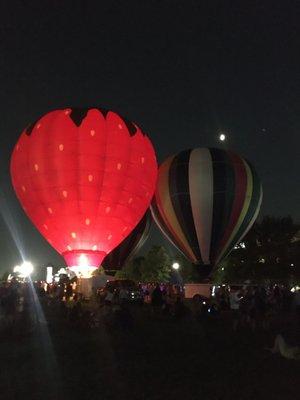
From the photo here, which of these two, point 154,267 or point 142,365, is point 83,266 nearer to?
point 142,365

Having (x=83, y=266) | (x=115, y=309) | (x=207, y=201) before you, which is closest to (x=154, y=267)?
(x=207, y=201)

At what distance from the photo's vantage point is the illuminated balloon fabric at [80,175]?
878 inches

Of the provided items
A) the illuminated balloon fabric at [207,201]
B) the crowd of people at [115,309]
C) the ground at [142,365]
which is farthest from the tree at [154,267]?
the ground at [142,365]

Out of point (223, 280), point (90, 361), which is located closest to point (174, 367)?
point (90, 361)

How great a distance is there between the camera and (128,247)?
3788 centimetres

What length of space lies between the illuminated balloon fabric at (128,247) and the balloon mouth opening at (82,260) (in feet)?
45.7

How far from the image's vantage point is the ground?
28.2ft

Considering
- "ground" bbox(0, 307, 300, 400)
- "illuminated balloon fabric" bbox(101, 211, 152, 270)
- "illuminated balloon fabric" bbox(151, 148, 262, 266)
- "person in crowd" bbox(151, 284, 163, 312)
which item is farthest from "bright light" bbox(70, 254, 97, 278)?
"illuminated balloon fabric" bbox(101, 211, 152, 270)

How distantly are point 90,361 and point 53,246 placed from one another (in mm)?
13493

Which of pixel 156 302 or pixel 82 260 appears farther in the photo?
pixel 82 260

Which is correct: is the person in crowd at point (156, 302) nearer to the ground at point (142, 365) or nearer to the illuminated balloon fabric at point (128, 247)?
the ground at point (142, 365)

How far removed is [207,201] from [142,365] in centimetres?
2013

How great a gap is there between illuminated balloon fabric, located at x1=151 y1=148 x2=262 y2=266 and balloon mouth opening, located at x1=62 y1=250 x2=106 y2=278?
8.66 metres

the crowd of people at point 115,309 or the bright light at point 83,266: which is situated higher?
the bright light at point 83,266
